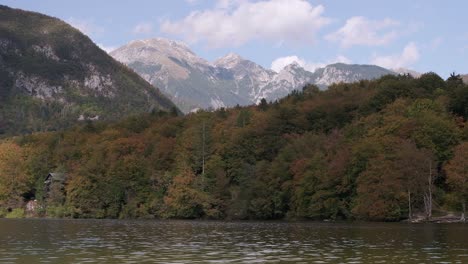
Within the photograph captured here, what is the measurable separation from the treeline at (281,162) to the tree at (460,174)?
18 cm

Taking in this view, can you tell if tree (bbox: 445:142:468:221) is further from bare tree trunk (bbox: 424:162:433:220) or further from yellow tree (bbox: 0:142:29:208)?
yellow tree (bbox: 0:142:29:208)

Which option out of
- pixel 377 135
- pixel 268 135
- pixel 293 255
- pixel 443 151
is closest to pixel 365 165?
pixel 377 135

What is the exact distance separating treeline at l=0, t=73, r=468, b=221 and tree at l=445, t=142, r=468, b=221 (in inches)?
7.1

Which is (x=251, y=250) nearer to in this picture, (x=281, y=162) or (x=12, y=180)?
(x=281, y=162)

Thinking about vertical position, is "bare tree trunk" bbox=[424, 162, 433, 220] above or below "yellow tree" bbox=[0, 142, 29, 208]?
below

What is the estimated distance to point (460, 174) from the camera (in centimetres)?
9344

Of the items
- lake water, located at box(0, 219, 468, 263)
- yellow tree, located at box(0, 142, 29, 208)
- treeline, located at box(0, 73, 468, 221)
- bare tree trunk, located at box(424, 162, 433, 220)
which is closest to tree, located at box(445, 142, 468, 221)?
treeline, located at box(0, 73, 468, 221)

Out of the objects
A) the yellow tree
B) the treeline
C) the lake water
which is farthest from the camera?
the yellow tree

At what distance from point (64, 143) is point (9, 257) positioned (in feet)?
495

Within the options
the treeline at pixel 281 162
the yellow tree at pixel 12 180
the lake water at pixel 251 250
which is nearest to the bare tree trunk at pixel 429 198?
the treeline at pixel 281 162

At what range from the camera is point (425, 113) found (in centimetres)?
10975

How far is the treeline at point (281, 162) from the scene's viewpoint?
99312 mm

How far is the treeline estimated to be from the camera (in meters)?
99.3

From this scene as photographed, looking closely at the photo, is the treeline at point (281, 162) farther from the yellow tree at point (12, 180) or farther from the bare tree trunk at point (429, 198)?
the bare tree trunk at point (429, 198)
